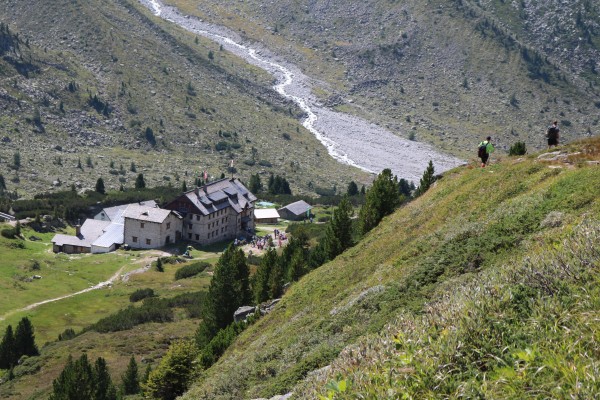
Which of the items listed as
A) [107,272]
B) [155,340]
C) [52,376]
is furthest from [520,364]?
[107,272]

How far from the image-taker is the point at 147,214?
10994 centimetres

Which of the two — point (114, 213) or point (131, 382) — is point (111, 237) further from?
point (131, 382)

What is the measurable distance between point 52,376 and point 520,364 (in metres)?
50.4

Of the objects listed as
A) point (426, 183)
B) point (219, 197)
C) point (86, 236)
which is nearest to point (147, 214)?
point (86, 236)

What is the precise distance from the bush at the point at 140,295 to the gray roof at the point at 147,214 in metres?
24.7

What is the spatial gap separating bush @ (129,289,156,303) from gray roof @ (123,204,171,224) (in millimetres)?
24686

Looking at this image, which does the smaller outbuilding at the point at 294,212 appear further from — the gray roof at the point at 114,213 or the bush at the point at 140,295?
the bush at the point at 140,295

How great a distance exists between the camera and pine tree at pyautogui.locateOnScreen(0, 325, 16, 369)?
60.6 meters

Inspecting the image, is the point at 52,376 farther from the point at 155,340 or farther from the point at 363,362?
the point at 363,362

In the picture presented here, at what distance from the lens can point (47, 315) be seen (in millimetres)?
76625

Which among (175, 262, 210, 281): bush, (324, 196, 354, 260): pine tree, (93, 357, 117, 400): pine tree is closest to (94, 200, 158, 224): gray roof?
(175, 262, 210, 281): bush

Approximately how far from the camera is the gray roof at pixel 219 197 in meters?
114

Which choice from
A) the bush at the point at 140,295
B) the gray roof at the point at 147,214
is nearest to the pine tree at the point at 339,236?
the bush at the point at 140,295

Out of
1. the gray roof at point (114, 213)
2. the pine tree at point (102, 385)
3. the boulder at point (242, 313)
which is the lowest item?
the gray roof at point (114, 213)
